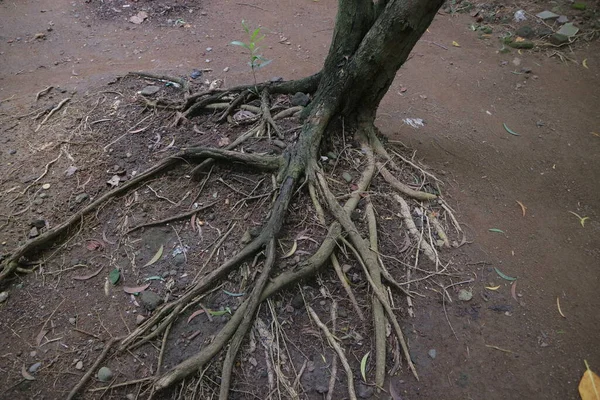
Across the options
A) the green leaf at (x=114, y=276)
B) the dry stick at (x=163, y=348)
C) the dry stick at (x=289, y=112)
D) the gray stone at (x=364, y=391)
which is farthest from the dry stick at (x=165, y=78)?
the gray stone at (x=364, y=391)

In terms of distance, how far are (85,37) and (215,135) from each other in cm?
394

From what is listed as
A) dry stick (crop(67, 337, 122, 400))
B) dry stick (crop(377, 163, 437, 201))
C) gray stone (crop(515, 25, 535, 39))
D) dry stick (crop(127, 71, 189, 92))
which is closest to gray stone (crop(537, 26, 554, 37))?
gray stone (crop(515, 25, 535, 39))

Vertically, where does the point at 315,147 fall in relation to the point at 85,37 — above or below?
above

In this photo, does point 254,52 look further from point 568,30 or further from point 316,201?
point 568,30

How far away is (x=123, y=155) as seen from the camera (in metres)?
3.81

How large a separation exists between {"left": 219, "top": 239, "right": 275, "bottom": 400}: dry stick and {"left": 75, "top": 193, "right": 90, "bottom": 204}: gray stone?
69.7 inches

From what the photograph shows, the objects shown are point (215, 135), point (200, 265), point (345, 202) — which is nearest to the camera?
point (200, 265)

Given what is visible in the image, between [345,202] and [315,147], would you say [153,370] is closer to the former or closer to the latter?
[345,202]

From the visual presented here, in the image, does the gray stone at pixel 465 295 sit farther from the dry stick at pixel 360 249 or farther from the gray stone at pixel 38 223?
the gray stone at pixel 38 223

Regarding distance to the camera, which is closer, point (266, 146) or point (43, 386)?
point (43, 386)

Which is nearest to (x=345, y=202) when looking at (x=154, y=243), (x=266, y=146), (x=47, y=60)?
(x=266, y=146)

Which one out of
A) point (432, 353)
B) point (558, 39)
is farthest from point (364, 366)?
point (558, 39)

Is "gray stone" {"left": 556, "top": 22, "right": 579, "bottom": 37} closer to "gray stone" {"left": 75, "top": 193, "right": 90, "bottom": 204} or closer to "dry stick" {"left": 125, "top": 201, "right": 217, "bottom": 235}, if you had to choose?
"dry stick" {"left": 125, "top": 201, "right": 217, "bottom": 235}

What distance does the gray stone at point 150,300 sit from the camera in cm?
279
